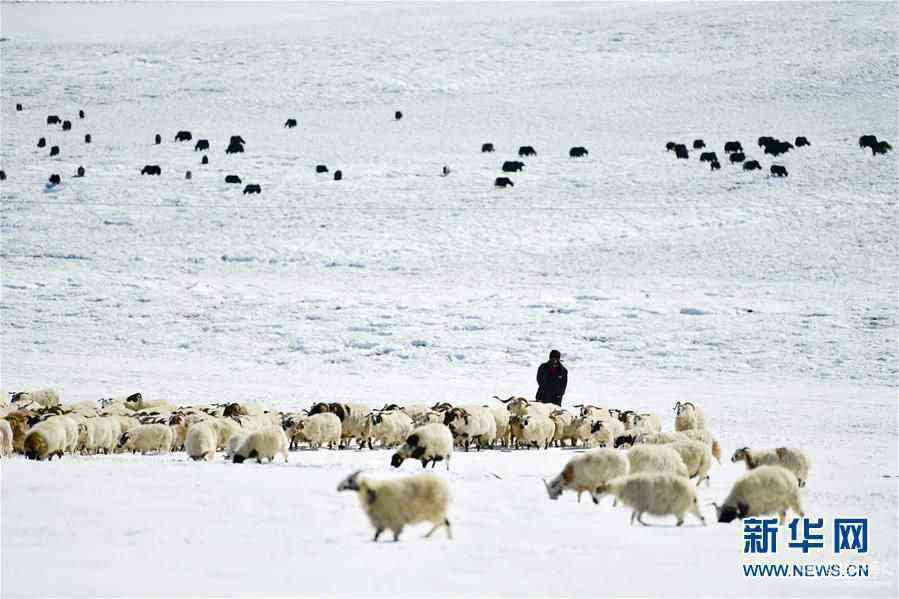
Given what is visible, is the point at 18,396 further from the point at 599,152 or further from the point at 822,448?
the point at 599,152

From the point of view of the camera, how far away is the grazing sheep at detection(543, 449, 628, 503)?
9.41 metres

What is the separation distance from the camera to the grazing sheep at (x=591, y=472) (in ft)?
30.9

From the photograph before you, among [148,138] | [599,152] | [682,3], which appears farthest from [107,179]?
[682,3]

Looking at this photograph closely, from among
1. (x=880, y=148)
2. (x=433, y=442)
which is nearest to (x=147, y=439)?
(x=433, y=442)

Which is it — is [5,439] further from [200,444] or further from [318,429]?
[318,429]

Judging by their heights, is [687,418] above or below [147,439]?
above

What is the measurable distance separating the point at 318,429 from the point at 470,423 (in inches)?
55.4

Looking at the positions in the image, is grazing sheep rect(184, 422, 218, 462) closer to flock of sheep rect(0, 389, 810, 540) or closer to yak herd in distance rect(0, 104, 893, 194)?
flock of sheep rect(0, 389, 810, 540)

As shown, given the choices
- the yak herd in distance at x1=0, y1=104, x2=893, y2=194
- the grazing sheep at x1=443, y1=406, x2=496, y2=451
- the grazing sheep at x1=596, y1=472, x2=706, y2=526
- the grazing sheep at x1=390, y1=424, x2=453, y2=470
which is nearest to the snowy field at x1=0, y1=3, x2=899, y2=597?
the grazing sheep at x1=596, y1=472, x2=706, y2=526

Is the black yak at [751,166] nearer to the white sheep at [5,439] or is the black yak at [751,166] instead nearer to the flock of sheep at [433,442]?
the flock of sheep at [433,442]

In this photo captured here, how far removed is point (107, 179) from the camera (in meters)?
37.8

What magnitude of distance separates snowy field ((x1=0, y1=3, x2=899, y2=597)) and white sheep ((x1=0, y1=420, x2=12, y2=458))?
0.75 m

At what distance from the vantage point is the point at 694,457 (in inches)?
404

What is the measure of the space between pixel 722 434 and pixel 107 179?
26283mm
